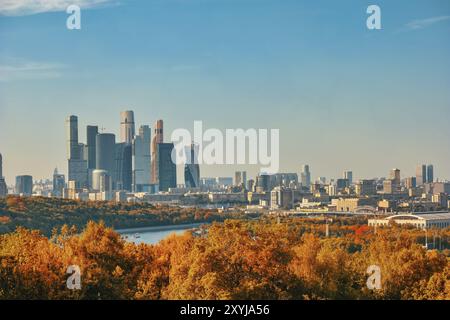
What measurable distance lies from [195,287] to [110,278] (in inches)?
46.2

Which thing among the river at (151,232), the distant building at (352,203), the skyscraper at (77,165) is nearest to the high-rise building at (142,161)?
the skyscraper at (77,165)

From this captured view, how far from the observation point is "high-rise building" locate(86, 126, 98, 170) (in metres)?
47.6

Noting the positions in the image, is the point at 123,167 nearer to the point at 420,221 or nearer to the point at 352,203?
the point at 352,203

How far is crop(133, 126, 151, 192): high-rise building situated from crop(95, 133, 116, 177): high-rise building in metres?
1.55

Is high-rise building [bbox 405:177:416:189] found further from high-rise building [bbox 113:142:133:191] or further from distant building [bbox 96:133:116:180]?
high-rise building [bbox 113:142:133:191]

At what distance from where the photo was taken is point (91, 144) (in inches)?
1993

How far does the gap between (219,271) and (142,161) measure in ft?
172

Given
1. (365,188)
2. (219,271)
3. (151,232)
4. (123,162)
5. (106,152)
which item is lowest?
(151,232)

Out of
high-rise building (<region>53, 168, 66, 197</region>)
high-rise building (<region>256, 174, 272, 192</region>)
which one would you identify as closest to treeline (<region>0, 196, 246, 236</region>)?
high-rise building (<region>256, 174, 272, 192</region>)

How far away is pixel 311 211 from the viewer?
3381cm

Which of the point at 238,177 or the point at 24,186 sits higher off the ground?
the point at 238,177

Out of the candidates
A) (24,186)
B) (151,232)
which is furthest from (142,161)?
(151,232)
